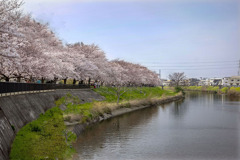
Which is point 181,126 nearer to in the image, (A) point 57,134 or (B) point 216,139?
(B) point 216,139

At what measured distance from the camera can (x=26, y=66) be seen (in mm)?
34062

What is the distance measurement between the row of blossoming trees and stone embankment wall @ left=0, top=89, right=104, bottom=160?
341 cm

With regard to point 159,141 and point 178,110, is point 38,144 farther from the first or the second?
point 178,110

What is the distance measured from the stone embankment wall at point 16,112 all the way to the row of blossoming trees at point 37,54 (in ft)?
11.2

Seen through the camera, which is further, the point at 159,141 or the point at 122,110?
the point at 122,110

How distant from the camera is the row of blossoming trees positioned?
2083cm

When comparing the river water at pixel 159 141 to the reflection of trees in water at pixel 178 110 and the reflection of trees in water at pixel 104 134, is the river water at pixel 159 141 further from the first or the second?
the reflection of trees in water at pixel 178 110

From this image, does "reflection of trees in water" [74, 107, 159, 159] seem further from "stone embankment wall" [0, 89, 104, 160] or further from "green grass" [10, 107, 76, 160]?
"stone embankment wall" [0, 89, 104, 160]

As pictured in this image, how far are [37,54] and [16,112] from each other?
53.6 ft

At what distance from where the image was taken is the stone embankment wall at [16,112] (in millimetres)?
17869

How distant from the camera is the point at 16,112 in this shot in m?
23.8

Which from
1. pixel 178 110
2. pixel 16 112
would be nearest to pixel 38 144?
pixel 16 112

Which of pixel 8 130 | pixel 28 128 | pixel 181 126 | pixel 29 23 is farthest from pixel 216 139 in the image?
pixel 29 23

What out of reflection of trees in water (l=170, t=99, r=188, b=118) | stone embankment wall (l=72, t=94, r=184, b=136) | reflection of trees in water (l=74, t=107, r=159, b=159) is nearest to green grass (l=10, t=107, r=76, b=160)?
reflection of trees in water (l=74, t=107, r=159, b=159)
